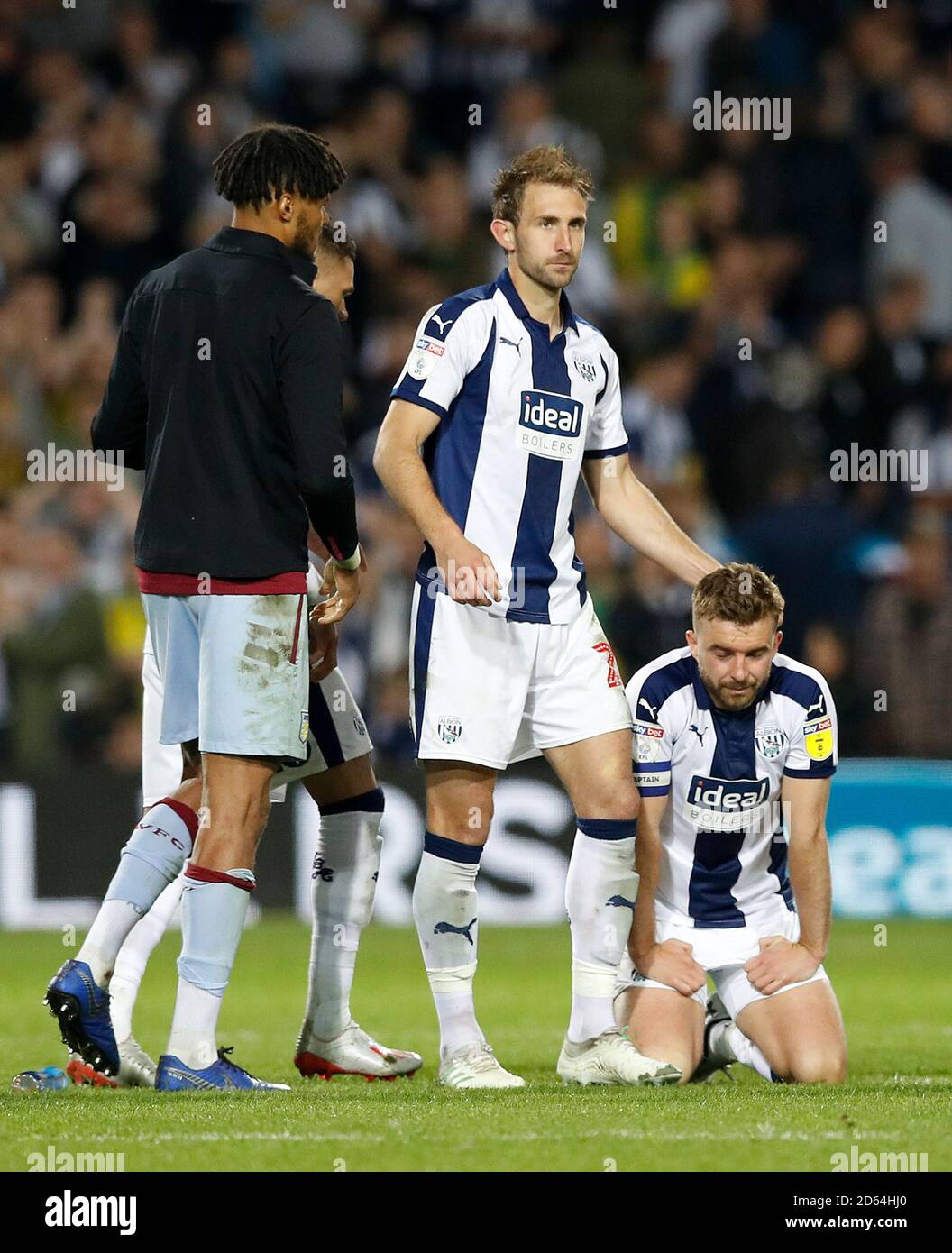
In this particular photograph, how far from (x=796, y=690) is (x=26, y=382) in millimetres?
7244

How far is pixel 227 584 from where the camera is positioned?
5055mm

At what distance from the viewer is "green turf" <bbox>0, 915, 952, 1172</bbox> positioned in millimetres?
4086

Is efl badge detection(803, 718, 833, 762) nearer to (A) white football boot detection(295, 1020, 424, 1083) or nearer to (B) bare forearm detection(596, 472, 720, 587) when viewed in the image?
(B) bare forearm detection(596, 472, 720, 587)

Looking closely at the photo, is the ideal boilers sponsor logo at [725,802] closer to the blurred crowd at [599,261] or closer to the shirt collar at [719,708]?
the shirt collar at [719,708]

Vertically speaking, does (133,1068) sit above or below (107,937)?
below

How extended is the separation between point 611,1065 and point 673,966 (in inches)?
20.7

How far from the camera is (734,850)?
5.76 meters

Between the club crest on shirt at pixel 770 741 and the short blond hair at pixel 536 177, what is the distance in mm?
1486

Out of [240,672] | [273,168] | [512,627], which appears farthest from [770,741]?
[273,168]

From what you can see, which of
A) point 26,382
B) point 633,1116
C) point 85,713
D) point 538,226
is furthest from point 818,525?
point 633,1116

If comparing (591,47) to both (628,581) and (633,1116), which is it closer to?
(628,581)

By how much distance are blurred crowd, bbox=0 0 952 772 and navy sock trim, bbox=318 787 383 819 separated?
4.84 m

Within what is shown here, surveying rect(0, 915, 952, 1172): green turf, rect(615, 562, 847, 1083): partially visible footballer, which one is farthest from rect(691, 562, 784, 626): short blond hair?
rect(0, 915, 952, 1172): green turf

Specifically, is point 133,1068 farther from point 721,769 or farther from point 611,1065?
point 721,769
